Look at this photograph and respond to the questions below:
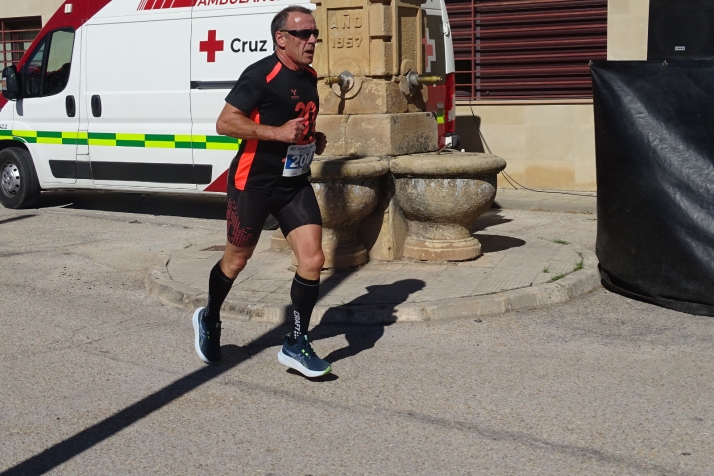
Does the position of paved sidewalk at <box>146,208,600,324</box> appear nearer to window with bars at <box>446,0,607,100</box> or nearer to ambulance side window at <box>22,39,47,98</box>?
ambulance side window at <box>22,39,47,98</box>

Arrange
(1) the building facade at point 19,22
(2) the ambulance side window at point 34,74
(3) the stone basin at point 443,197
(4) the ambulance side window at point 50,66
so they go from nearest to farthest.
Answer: (3) the stone basin at point 443,197 → (4) the ambulance side window at point 50,66 → (2) the ambulance side window at point 34,74 → (1) the building facade at point 19,22

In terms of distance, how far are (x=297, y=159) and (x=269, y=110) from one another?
0.29 m

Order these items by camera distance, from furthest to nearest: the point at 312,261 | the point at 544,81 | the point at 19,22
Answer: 1. the point at 19,22
2. the point at 544,81
3. the point at 312,261

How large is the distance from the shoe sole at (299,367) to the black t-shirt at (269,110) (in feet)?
2.84

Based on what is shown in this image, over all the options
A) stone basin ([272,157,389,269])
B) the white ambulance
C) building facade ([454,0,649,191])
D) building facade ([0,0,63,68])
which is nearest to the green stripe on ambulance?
the white ambulance

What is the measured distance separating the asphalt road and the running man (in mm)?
489

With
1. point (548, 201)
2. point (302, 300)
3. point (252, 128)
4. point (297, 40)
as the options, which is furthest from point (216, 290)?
point (548, 201)

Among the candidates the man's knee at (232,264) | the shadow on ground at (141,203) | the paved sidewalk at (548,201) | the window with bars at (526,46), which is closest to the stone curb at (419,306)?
the man's knee at (232,264)

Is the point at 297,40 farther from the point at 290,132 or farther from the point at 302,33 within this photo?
the point at 290,132

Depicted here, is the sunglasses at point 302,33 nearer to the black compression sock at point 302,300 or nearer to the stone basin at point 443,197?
the black compression sock at point 302,300

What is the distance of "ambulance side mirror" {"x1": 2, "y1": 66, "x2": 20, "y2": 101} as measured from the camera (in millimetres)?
12031

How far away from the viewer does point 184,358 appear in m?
5.66

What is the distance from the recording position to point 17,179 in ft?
40.4

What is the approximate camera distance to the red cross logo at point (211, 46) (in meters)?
10.3
